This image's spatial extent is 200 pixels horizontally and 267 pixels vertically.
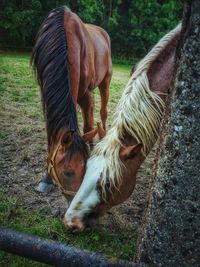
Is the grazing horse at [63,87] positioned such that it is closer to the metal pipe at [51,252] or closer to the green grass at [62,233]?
the green grass at [62,233]

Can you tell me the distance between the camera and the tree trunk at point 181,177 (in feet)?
3.99

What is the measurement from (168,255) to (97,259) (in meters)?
0.49

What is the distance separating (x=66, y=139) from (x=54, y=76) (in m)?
0.60

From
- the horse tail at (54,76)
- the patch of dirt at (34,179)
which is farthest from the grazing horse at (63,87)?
the patch of dirt at (34,179)

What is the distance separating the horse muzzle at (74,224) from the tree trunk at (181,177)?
1.35m

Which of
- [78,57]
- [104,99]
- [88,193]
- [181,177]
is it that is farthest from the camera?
[104,99]

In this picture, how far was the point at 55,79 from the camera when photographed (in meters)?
3.06

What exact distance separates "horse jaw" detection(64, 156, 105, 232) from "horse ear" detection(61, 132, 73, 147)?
0.74ft

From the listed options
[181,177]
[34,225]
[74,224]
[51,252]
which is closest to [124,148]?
[74,224]

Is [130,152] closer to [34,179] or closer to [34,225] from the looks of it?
[34,225]

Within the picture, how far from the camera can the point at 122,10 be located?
22609 millimetres

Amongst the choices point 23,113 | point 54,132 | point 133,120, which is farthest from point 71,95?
point 23,113

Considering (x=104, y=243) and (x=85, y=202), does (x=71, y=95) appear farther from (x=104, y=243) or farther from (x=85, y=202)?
(x=104, y=243)

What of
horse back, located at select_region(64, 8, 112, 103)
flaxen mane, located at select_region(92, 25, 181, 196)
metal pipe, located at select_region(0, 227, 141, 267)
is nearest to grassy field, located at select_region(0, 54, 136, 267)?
flaxen mane, located at select_region(92, 25, 181, 196)
